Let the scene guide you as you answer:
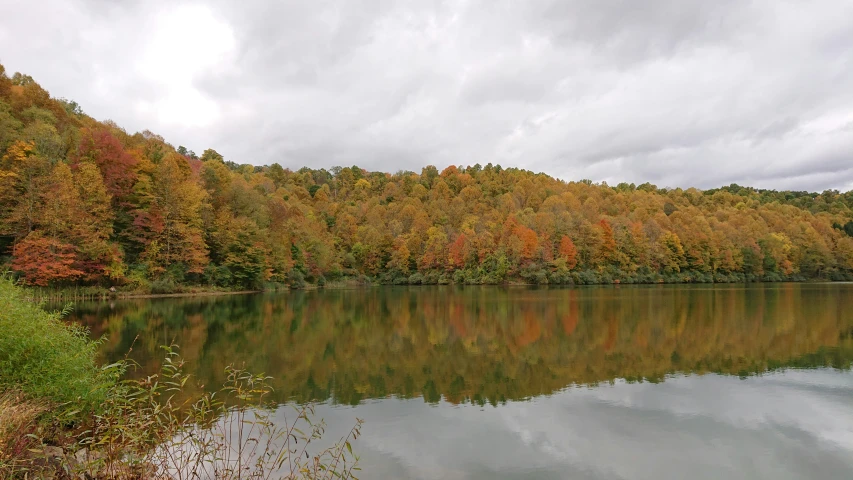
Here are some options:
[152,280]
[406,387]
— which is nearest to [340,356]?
[406,387]

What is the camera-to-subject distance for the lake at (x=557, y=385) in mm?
7574

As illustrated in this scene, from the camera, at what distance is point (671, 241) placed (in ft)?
239

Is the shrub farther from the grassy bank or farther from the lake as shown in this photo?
the lake

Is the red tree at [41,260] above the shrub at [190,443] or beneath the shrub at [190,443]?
above

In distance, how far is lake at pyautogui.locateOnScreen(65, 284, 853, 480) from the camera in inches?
298

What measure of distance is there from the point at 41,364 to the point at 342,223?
74.7m

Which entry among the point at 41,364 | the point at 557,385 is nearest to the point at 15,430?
the point at 41,364

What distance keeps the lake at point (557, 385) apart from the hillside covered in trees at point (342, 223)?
14.2 metres

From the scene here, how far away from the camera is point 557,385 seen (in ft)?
39.1

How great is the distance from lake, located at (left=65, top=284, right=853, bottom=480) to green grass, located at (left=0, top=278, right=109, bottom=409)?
8.59ft

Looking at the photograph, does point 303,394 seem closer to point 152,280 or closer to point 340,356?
point 340,356

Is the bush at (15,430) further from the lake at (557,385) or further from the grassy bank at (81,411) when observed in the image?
the lake at (557,385)

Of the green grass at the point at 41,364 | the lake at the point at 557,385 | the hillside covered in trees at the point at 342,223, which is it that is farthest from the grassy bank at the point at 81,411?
the hillside covered in trees at the point at 342,223

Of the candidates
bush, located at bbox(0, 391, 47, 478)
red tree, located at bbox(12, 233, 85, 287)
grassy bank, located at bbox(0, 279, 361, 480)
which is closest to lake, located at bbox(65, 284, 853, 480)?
grassy bank, located at bbox(0, 279, 361, 480)
